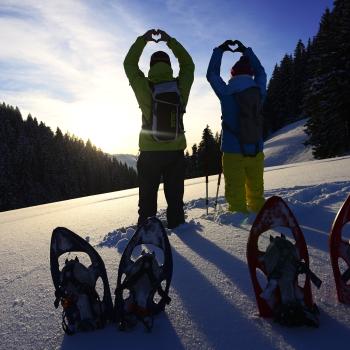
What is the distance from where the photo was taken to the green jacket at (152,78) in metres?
3.97

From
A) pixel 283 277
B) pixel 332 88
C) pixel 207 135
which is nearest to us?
pixel 283 277

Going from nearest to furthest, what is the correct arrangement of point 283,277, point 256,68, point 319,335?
point 319,335, point 283,277, point 256,68

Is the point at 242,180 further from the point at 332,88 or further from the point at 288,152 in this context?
the point at 288,152

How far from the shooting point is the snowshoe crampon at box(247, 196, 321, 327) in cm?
184

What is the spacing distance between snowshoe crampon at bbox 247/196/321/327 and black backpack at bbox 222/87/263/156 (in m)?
2.27

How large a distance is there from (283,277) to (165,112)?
8.24 ft

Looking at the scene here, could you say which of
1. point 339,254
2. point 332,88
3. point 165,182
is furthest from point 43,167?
point 339,254

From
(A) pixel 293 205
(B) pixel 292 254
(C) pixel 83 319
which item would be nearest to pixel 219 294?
(B) pixel 292 254

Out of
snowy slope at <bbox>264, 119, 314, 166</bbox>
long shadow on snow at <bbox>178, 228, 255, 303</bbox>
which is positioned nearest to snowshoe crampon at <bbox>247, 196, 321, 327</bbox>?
long shadow on snow at <bbox>178, 228, 255, 303</bbox>

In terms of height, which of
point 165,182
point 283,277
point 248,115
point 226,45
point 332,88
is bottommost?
point 283,277

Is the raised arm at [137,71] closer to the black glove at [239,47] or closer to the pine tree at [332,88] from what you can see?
the black glove at [239,47]

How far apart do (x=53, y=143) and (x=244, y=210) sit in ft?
300

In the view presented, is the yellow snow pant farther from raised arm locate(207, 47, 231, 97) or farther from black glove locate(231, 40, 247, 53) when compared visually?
black glove locate(231, 40, 247, 53)

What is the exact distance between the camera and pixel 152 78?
4082 mm
